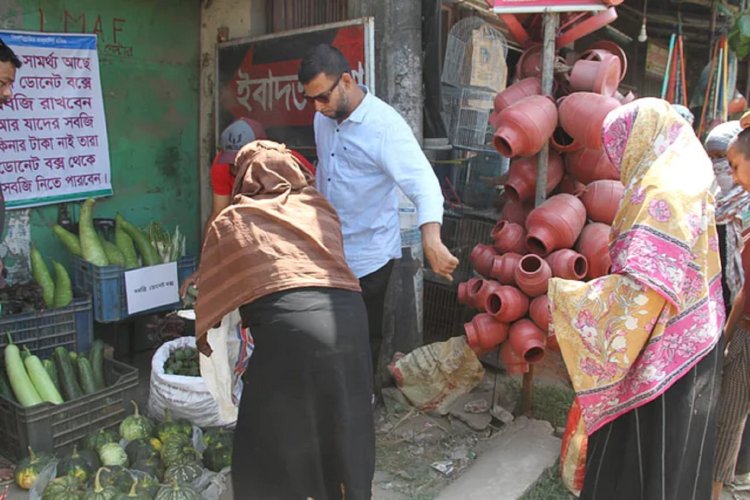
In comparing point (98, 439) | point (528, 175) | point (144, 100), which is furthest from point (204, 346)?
point (144, 100)

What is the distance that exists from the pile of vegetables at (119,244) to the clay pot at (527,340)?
8.37ft

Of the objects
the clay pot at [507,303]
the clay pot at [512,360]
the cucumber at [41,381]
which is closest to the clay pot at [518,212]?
the clay pot at [507,303]

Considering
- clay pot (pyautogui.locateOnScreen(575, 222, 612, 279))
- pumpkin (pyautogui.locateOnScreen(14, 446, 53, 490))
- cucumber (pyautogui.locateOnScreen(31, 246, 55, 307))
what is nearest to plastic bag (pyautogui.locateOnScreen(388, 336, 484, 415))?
clay pot (pyautogui.locateOnScreen(575, 222, 612, 279))

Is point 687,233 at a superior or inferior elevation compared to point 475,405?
superior

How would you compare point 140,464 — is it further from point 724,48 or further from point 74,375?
point 724,48

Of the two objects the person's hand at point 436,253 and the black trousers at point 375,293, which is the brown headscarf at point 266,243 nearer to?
the person's hand at point 436,253

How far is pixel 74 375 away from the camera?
371 cm

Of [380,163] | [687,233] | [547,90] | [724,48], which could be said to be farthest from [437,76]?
[724,48]

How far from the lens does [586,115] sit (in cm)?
347

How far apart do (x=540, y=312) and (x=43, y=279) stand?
316 cm

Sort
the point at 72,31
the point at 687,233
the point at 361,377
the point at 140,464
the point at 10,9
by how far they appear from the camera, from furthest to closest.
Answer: the point at 72,31, the point at 10,9, the point at 140,464, the point at 361,377, the point at 687,233

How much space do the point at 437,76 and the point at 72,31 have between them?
106 inches

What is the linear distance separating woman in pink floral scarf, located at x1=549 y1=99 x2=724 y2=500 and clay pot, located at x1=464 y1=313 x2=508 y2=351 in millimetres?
1191

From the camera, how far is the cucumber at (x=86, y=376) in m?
3.65
